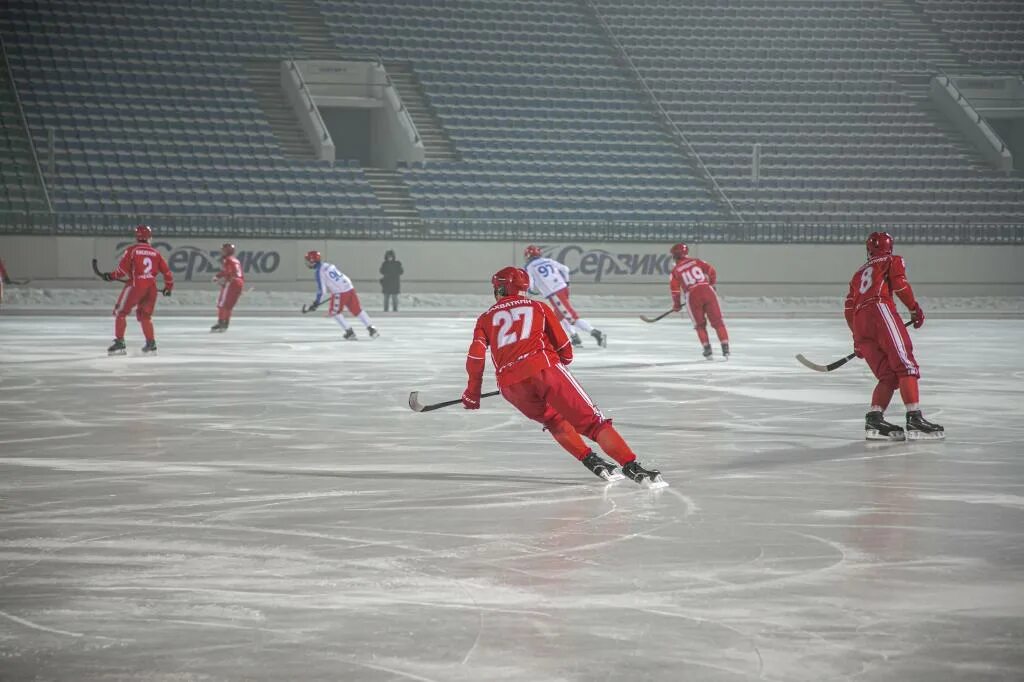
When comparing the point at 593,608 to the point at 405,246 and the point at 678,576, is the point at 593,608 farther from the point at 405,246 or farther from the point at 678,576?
the point at 405,246

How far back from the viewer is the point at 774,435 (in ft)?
41.0

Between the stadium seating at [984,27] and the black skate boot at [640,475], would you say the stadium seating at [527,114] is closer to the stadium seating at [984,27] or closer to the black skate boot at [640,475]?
the stadium seating at [984,27]

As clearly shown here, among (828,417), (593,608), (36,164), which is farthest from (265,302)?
(593,608)

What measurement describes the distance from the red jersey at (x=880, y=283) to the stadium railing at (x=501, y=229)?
26.2 m

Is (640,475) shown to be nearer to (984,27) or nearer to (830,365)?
(830,365)

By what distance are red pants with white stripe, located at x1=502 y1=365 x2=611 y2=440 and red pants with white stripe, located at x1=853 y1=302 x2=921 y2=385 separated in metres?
3.31

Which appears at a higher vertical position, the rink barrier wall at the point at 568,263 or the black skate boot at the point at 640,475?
the rink barrier wall at the point at 568,263

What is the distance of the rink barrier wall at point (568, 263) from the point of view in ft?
119

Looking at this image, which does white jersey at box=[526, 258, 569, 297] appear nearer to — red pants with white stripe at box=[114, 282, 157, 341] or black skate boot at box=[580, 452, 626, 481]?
red pants with white stripe at box=[114, 282, 157, 341]

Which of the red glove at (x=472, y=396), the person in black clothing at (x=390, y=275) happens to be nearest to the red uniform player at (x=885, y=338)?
the red glove at (x=472, y=396)

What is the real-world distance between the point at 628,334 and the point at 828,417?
1488 centimetres

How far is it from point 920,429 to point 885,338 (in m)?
0.73

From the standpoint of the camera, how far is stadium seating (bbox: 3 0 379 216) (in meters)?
38.7

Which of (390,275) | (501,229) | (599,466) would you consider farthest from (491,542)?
(501,229)
